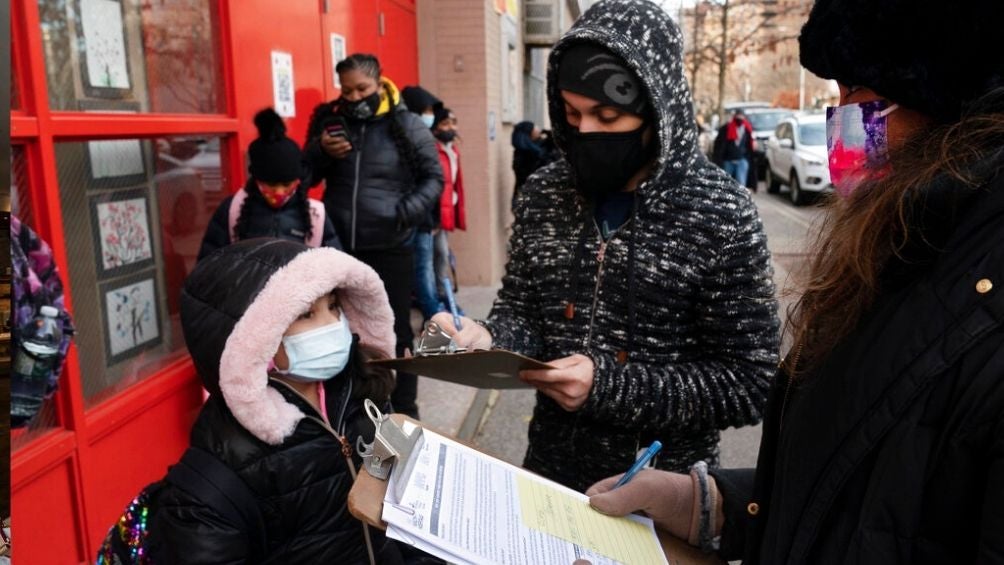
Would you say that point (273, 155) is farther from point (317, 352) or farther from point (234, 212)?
point (317, 352)

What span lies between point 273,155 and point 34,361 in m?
1.70

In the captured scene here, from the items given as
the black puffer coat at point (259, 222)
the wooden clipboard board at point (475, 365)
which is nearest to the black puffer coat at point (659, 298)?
the wooden clipboard board at point (475, 365)

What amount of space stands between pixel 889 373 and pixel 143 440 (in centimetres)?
290

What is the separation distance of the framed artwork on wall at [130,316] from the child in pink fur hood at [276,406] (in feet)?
4.07

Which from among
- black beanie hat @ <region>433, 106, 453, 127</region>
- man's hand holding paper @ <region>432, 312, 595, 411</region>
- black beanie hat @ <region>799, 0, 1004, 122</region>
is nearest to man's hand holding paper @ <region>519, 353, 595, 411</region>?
man's hand holding paper @ <region>432, 312, 595, 411</region>

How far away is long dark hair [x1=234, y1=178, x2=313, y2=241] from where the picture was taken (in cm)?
346

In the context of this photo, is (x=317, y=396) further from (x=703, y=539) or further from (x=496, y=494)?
(x=703, y=539)

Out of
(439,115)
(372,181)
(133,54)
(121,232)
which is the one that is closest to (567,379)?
(121,232)

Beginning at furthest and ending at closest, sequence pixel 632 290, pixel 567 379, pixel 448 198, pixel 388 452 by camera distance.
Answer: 1. pixel 448 198
2. pixel 632 290
3. pixel 567 379
4. pixel 388 452

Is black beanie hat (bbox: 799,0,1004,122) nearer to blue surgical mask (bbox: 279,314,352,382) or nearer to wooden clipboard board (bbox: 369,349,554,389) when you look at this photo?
wooden clipboard board (bbox: 369,349,554,389)

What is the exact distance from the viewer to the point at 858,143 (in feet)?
3.56

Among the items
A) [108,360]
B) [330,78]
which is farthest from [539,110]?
[108,360]

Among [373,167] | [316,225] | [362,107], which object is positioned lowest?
[316,225]

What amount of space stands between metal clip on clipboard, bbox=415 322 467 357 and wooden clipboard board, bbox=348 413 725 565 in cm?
27
